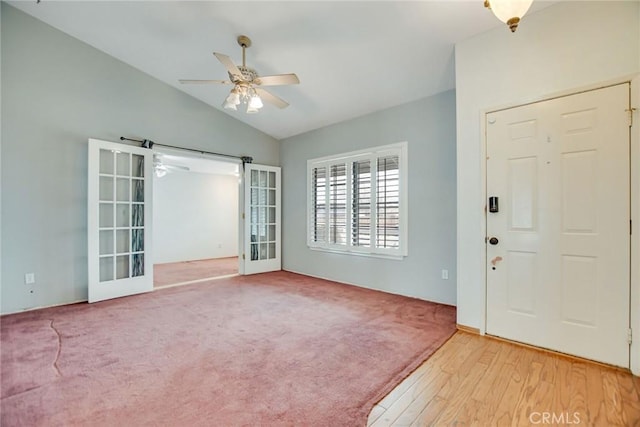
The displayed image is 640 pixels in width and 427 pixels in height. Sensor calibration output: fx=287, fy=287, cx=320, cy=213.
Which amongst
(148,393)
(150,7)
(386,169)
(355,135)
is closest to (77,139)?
(150,7)

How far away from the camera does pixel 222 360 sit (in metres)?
2.32

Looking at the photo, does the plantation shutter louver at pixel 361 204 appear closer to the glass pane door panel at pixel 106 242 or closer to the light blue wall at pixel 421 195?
the light blue wall at pixel 421 195

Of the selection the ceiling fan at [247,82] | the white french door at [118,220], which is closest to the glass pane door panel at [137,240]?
the white french door at [118,220]

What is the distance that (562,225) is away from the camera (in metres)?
2.42

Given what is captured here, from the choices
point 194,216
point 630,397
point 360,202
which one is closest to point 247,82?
point 360,202

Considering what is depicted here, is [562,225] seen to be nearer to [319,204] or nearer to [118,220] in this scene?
[319,204]

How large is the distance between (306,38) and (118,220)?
3573 mm

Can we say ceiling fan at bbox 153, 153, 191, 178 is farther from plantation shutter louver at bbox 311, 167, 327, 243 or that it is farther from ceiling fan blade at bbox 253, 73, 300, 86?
ceiling fan blade at bbox 253, 73, 300, 86

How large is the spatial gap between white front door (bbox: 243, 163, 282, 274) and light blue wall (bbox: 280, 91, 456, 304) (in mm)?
1568

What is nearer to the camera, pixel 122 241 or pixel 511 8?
pixel 511 8

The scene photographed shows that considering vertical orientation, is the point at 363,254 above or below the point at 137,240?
below

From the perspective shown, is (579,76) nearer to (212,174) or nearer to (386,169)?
(386,169)

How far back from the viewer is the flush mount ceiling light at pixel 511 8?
1.54m

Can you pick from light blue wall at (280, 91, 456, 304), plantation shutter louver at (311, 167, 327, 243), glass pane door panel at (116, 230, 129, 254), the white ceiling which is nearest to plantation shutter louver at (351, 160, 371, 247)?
light blue wall at (280, 91, 456, 304)
